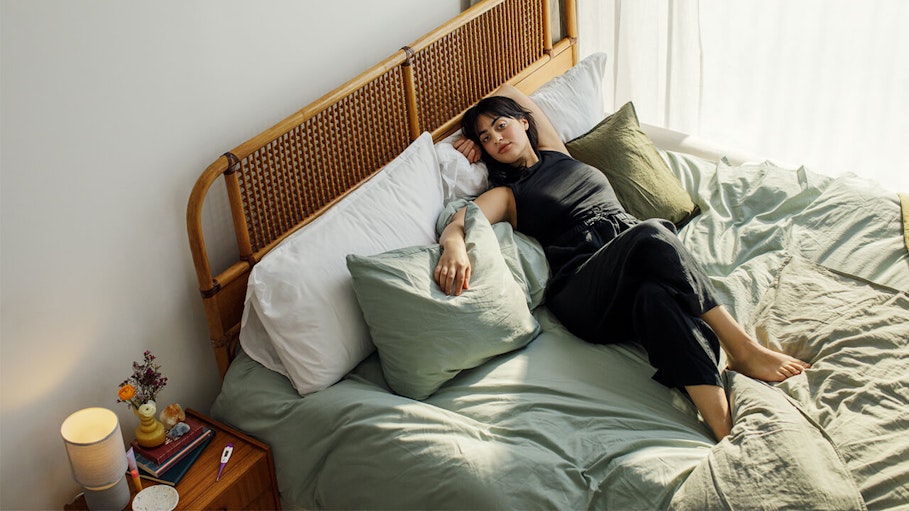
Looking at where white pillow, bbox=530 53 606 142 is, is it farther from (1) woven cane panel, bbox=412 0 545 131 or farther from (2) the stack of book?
(2) the stack of book

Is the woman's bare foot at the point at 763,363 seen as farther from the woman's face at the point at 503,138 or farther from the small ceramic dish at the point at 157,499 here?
the small ceramic dish at the point at 157,499

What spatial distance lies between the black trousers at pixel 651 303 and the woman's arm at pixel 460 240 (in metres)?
0.29

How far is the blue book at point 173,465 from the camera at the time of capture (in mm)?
1809

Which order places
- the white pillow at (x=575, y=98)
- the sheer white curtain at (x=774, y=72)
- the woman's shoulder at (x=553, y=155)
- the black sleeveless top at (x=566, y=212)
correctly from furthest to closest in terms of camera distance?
the sheer white curtain at (x=774, y=72) < the white pillow at (x=575, y=98) < the woman's shoulder at (x=553, y=155) < the black sleeveless top at (x=566, y=212)

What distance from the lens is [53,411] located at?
1.77 metres

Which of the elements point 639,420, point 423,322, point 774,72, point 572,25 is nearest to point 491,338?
point 423,322

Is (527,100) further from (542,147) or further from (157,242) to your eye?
(157,242)

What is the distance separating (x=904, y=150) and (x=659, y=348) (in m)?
1.73

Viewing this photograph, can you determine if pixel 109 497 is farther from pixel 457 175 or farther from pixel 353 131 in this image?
pixel 457 175

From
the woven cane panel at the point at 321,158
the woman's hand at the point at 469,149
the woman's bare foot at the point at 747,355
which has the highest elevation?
the woven cane panel at the point at 321,158

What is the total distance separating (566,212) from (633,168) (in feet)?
1.14

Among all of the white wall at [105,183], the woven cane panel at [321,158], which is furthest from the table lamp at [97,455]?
the woven cane panel at [321,158]

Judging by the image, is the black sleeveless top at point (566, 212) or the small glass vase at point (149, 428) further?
the black sleeveless top at point (566, 212)

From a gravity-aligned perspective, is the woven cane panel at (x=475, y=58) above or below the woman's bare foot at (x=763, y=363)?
above
